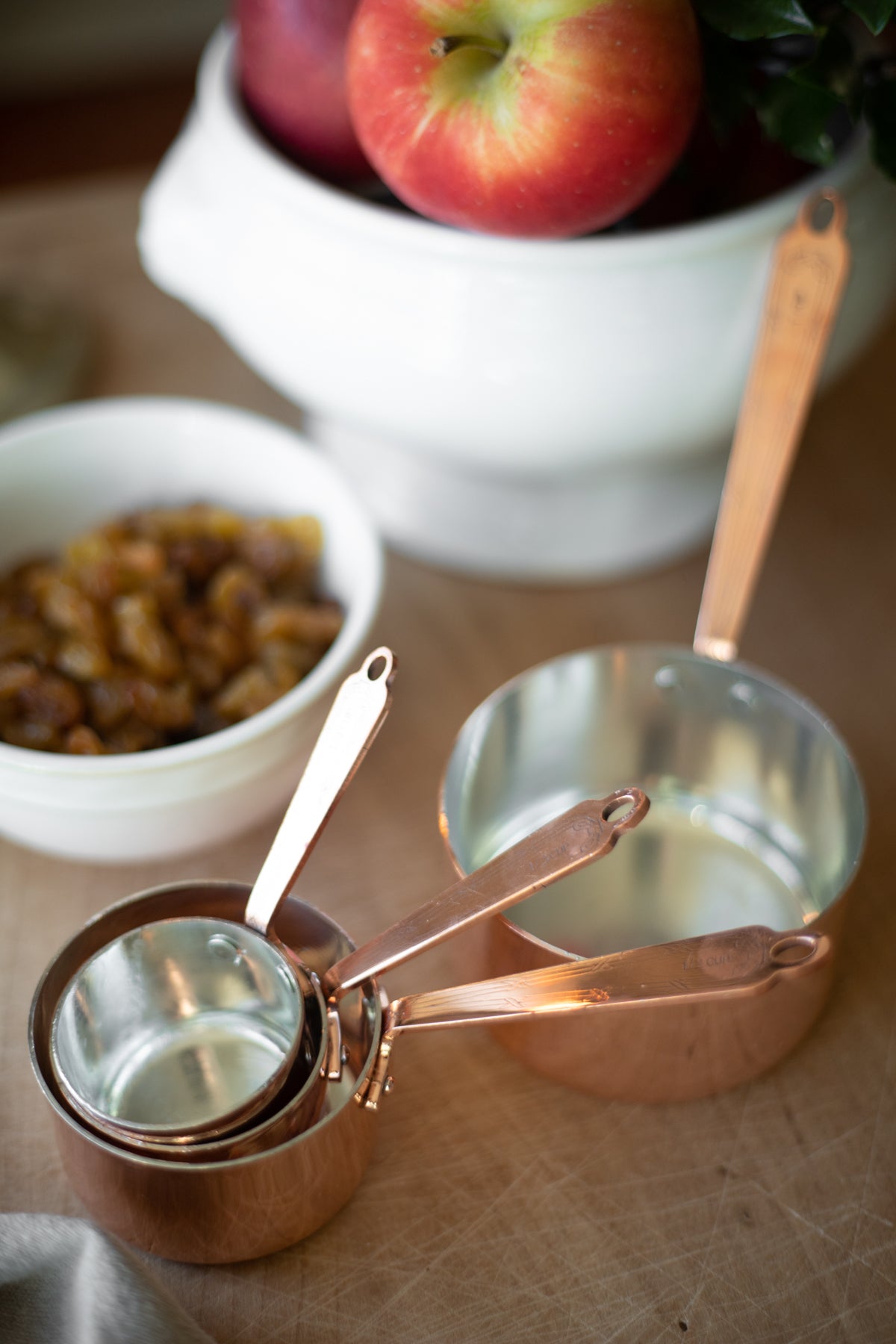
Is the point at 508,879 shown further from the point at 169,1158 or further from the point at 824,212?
the point at 824,212

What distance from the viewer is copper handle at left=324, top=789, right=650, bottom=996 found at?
33cm

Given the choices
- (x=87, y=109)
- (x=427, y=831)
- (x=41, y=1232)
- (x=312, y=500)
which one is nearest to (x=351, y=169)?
(x=312, y=500)

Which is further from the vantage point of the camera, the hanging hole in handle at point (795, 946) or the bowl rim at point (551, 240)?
the bowl rim at point (551, 240)

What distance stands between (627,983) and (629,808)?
0.05m

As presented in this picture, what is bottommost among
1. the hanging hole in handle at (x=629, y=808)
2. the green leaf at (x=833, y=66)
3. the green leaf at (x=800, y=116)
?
the hanging hole in handle at (x=629, y=808)

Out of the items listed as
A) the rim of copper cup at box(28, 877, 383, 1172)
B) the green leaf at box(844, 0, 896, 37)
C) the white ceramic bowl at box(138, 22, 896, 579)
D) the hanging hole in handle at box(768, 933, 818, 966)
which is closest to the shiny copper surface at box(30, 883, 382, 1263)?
the rim of copper cup at box(28, 877, 383, 1172)

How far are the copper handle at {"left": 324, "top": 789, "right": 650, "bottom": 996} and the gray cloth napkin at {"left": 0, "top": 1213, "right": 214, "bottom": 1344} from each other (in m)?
0.09

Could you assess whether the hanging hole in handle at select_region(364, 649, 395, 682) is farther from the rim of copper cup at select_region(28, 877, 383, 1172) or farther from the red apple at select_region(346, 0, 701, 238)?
the red apple at select_region(346, 0, 701, 238)

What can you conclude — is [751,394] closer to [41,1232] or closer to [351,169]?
[351,169]

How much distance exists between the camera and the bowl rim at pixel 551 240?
443 mm

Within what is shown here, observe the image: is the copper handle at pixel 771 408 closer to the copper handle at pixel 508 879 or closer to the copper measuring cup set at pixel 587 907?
the copper measuring cup set at pixel 587 907

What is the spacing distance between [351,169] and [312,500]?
14 cm

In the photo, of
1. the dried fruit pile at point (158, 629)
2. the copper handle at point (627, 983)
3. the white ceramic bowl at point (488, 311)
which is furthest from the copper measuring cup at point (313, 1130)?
the white ceramic bowl at point (488, 311)

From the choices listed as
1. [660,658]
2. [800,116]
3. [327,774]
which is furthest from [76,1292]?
[800,116]
